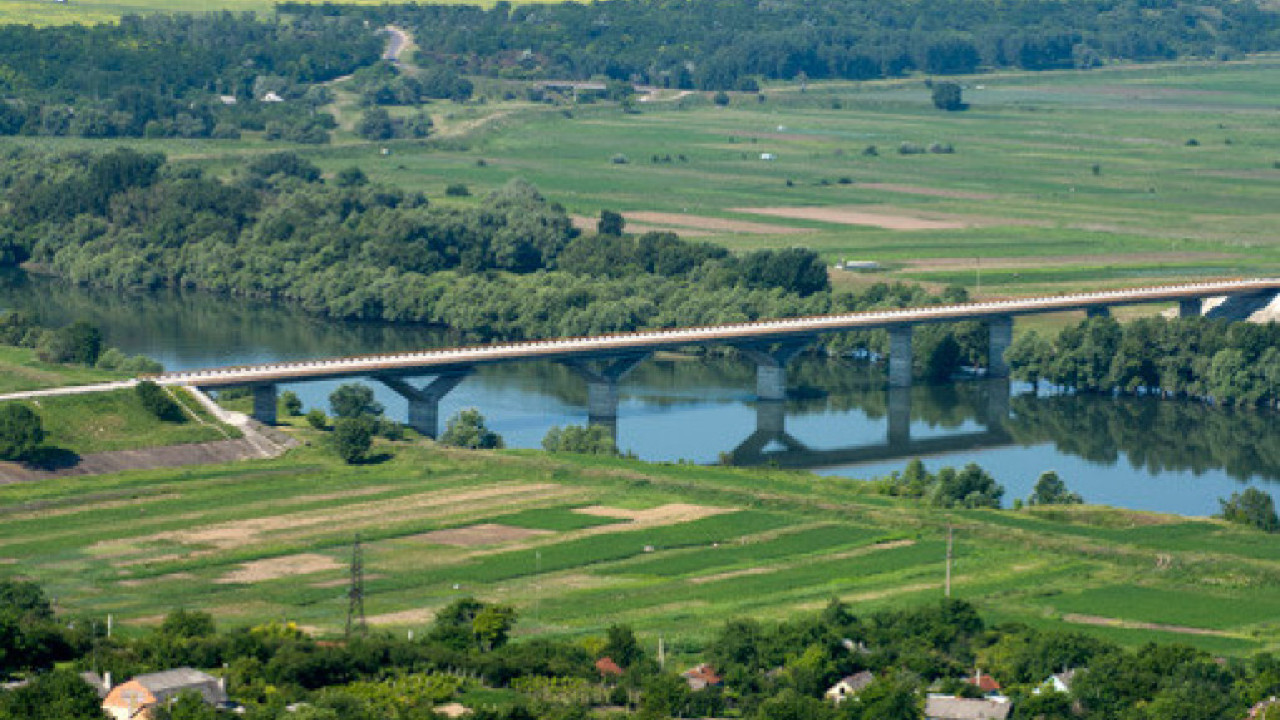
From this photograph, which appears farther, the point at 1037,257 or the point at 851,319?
the point at 1037,257

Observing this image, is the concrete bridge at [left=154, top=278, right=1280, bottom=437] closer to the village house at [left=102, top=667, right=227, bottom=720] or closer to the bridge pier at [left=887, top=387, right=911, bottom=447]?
the bridge pier at [left=887, top=387, right=911, bottom=447]

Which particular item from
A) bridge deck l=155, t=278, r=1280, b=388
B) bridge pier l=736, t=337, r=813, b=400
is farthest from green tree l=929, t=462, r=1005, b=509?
bridge pier l=736, t=337, r=813, b=400

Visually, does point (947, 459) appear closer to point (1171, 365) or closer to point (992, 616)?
point (1171, 365)

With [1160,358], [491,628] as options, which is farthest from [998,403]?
[491,628]

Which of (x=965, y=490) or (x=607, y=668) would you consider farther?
(x=965, y=490)

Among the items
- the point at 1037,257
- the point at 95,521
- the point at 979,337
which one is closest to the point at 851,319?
the point at 979,337

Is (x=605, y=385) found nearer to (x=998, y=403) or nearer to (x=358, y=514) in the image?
(x=998, y=403)
